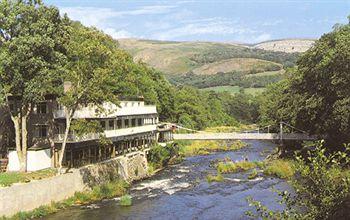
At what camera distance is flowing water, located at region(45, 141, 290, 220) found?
4191 cm

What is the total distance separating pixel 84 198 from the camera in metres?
47.0

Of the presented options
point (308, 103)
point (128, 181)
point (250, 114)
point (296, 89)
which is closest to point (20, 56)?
point (128, 181)

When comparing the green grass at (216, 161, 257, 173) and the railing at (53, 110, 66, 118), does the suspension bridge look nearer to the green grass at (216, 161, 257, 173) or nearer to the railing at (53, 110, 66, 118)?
the green grass at (216, 161, 257, 173)

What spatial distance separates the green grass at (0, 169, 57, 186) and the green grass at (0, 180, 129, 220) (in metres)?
2.91

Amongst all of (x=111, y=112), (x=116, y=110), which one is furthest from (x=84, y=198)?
(x=116, y=110)

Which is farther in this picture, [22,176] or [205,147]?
[205,147]

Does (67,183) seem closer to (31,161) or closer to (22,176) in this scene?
(22,176)

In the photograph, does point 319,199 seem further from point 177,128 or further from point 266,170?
point 177,128

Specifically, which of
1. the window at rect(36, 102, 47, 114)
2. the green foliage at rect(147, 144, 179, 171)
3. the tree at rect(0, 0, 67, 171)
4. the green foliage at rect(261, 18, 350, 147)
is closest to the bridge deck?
the green foliage at rect(261, 18, 350, 147)

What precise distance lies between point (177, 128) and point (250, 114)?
303ft

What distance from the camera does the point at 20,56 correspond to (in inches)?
1688

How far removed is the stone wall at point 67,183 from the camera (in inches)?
1549

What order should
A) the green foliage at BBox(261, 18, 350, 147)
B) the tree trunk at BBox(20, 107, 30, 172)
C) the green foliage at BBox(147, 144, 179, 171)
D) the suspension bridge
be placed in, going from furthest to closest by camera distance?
the suspension bridge < the green foliage at BBox(147, 144, 179, 171) < the green foliage at BBox(261, 18, 350, 147) < the tree trunk at BBox(20, 107, 30, 172)

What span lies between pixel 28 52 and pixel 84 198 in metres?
14.3
